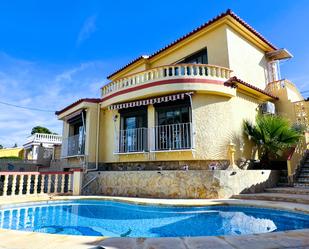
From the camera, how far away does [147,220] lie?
8797 millimetres

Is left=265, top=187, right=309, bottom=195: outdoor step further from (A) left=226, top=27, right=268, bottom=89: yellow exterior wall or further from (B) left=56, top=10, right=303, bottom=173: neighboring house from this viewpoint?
(A) left=226, top=27, right=268, bottom=89: yellow exterior wall

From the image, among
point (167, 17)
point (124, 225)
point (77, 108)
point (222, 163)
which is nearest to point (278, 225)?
point (124, 225)

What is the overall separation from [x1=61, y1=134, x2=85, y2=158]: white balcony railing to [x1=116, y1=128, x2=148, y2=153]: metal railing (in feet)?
11.5

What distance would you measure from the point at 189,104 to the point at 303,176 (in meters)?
8.03

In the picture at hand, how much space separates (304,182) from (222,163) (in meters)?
4.60

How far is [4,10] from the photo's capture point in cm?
1512

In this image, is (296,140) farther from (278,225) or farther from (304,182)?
(278,225)

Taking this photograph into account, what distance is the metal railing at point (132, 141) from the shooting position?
51.9 feet

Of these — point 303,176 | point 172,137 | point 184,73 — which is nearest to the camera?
point 303,176

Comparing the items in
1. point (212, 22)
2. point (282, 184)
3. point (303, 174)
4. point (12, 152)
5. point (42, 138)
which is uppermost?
point (212, 22)

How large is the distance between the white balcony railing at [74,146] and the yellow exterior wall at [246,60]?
12707 mm

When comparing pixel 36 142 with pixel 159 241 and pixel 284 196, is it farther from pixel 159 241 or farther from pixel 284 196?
pixel 159 241

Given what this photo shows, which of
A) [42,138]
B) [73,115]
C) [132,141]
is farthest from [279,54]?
[42,138]

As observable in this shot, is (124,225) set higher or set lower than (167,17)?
lower
